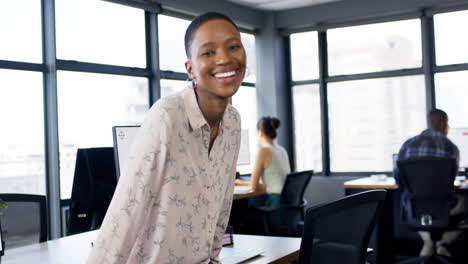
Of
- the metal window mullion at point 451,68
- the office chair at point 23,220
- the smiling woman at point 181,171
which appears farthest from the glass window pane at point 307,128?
the smiling woman at point 181,171

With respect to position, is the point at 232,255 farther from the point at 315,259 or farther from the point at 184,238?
the point at 184,238

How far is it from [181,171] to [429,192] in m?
3.32

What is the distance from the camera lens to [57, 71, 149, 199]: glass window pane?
4355mm

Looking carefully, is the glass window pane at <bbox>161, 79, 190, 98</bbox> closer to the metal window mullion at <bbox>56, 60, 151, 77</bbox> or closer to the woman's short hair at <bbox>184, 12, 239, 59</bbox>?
the metal window mullion at <bbox>56, 60, 151, 77</bbox>

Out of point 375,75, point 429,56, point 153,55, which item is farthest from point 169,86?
point 429,56

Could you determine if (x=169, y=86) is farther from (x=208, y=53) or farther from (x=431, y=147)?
(x=208, y=53)

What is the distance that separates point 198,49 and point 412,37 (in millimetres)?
5407

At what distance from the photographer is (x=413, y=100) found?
6047 millimetres

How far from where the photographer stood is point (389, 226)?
5410 millimetres

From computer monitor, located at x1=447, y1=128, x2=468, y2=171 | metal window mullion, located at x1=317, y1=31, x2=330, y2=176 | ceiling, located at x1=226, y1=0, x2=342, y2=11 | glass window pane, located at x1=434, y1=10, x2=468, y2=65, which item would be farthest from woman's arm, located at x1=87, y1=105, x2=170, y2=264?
metal window mullion, located at x1=317, y1=31, x2=330, y2=176

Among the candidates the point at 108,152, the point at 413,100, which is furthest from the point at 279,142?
the point at 108,152

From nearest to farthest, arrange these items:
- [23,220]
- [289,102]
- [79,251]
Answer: [79,251] < [23,220] < [289,102]

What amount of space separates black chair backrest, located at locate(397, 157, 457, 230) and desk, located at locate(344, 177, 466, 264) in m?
0.78

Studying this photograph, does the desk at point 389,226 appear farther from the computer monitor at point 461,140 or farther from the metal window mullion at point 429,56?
the metal window mullion at point 429,56
